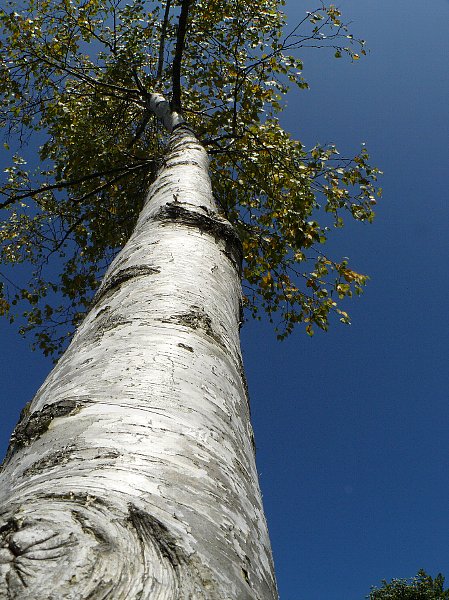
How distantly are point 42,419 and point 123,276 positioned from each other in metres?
0.89

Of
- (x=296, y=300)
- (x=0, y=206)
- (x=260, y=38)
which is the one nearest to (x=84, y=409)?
(x=0, y=206)

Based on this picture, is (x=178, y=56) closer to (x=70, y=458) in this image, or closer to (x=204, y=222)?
(x=204, y=222)

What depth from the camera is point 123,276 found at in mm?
1918

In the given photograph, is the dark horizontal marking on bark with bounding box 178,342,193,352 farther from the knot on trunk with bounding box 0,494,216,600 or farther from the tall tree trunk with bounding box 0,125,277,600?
the knot on trunk with bounding box 0,494,216,600

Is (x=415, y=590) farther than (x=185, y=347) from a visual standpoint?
Yes

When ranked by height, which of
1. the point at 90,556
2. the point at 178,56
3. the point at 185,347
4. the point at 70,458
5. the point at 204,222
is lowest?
the point at 90,556

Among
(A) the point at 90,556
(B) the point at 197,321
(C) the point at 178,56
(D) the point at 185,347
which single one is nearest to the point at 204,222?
(B) the point at 197,321

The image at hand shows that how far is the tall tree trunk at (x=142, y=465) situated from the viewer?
2.17 feet

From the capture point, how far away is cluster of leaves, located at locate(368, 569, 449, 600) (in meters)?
26.7

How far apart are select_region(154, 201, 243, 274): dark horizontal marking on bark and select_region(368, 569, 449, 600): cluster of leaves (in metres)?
31.0

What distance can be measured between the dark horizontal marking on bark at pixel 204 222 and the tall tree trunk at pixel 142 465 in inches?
22.3

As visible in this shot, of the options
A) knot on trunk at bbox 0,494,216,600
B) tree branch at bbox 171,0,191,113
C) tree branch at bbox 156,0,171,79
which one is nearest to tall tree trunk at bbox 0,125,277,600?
knot on trunk at bbox 0,494,216,600

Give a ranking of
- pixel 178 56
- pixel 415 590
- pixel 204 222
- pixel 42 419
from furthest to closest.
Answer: pixel 415 590, pixel 178 56, pixel 204 222, pixel 42 419

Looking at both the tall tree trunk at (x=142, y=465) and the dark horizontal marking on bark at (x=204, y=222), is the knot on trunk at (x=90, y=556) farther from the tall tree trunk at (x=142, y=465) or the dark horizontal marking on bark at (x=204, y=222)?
the dark horizontal marking on bark at (x=204, y=222)
